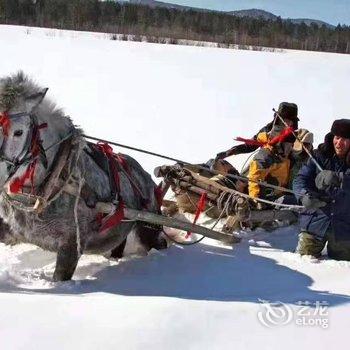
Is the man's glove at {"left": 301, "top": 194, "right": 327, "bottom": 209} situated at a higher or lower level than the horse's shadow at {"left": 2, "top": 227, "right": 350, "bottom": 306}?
higher

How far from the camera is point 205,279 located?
399 cm

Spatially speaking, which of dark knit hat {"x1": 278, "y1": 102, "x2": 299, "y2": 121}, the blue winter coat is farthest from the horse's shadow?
dark knit hat {"x1": 278, "y1": 102, "x2": 299, "y2": 121}

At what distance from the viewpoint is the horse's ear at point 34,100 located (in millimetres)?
3428

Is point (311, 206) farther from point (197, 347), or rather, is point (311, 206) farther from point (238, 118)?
point (238, 118)

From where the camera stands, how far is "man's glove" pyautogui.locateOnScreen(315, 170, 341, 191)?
4305mm

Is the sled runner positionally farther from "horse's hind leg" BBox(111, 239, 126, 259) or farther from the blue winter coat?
"horse's hind leg" BBox(111, 239, 126, 259)

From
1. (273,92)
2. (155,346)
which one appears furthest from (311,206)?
(273,92)

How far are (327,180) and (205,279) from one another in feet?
3.48

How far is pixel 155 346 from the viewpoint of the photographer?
2.73 meters

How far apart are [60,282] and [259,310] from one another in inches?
44.6

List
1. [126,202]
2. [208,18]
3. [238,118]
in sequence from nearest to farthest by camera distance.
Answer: [126,202] → [238,118] → [208,18]

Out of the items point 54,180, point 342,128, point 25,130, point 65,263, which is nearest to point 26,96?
point 25,130

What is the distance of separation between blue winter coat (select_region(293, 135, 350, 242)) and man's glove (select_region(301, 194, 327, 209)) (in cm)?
8

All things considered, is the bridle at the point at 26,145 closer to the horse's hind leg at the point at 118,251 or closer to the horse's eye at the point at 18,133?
the horse's eye at the point at 18,133
